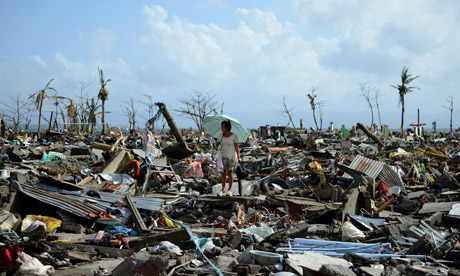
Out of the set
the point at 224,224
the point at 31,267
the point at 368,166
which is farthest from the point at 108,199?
the point at 368,166

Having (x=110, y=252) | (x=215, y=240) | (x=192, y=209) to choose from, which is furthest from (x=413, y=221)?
(x=110, y=252)

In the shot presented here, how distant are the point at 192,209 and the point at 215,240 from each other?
2153mm

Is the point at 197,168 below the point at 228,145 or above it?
below

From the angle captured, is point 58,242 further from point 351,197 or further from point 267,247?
point 351,197

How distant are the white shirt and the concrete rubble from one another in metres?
0.63

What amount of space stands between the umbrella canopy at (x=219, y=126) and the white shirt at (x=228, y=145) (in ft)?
2.26

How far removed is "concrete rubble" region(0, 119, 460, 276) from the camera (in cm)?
484

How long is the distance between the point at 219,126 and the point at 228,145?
141 cm

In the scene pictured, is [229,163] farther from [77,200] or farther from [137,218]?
[77,200]

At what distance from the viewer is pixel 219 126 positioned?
9.84 metres

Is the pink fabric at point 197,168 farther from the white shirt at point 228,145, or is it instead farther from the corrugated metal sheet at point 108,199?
the corrugated metal sheet at point 108,199

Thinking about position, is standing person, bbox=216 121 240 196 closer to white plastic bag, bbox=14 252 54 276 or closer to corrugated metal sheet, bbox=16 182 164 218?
corrugated metal sheet, bbox=16 182 164 218

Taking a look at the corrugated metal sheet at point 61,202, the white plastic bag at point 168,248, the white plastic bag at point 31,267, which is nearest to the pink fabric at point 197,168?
the corrugated metal sheet at point 61,202

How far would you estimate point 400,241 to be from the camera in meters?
5.87
